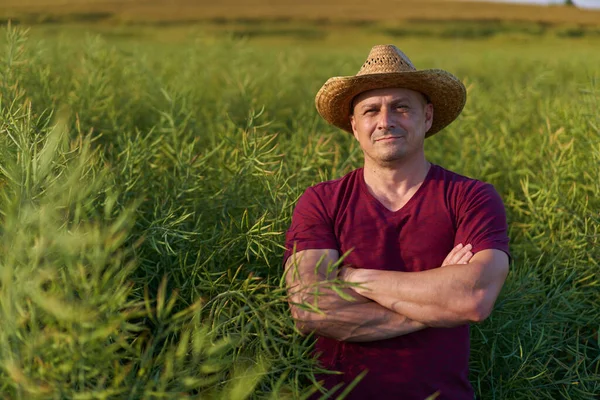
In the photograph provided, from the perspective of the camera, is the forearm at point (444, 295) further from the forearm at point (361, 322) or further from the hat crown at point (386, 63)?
the hat crown at point (386, 63)

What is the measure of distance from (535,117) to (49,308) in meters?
4.87

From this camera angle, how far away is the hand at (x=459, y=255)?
2.43 metres

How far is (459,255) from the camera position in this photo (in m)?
2.45

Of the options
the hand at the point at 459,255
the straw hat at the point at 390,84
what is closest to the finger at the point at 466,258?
the hand at the point at 459,255

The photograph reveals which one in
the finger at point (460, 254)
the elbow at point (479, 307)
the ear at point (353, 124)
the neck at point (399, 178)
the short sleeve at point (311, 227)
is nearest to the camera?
the elbow at point (479, 307)

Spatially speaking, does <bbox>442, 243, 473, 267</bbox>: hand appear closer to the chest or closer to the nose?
the chest

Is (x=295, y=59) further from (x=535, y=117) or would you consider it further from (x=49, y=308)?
(x=49, y=308)

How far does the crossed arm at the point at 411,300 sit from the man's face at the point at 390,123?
447mm

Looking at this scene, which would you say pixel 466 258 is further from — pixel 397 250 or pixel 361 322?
pixel 361 322

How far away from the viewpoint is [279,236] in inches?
120

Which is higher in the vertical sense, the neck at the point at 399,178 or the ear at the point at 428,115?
the ear at the point at 428,115

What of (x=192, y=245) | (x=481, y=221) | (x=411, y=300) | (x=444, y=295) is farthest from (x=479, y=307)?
(x=192, y=245)

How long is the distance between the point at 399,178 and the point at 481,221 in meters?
0.36

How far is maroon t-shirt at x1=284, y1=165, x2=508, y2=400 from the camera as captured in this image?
7.97 ft
